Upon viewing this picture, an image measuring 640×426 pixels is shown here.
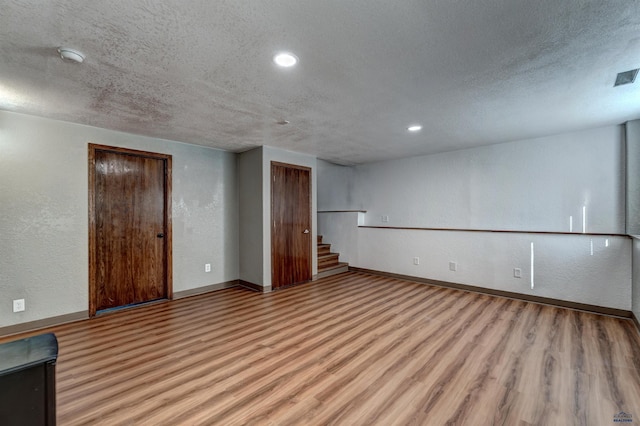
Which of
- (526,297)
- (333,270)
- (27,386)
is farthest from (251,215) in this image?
(526,297)

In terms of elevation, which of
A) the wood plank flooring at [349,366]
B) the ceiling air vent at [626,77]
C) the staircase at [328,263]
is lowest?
the wood plank flooring at [349,366]

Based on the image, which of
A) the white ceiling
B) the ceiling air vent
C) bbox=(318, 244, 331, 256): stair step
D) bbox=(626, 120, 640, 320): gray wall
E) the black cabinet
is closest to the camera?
the black cabinet

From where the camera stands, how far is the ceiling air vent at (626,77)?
215cm

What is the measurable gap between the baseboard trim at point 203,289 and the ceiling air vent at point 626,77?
5197 mm

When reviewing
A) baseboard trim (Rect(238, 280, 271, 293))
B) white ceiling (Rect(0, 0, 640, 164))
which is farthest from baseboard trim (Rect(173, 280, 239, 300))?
white ceiling (Rect(0, 0, 640, 164))

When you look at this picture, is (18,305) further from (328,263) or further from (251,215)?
(328,263)

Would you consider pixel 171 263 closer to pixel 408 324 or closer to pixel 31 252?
pixel 31 252

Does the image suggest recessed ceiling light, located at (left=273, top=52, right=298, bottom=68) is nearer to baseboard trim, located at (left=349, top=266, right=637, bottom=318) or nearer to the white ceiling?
the white ceiling

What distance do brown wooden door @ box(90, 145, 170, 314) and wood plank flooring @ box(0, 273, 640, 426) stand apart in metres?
0.36

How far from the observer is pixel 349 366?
7.38 ft

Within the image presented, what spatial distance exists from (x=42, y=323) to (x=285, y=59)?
3.79m

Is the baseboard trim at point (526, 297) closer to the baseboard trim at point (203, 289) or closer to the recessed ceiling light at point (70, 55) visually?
the baseboard trim at point (203, 289)

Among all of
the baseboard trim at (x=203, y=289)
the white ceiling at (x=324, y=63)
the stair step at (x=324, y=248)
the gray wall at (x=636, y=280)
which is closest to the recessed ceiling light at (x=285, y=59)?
the white ceiling at (x=324, y=63)

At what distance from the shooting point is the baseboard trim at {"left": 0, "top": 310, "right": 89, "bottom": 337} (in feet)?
9.46
